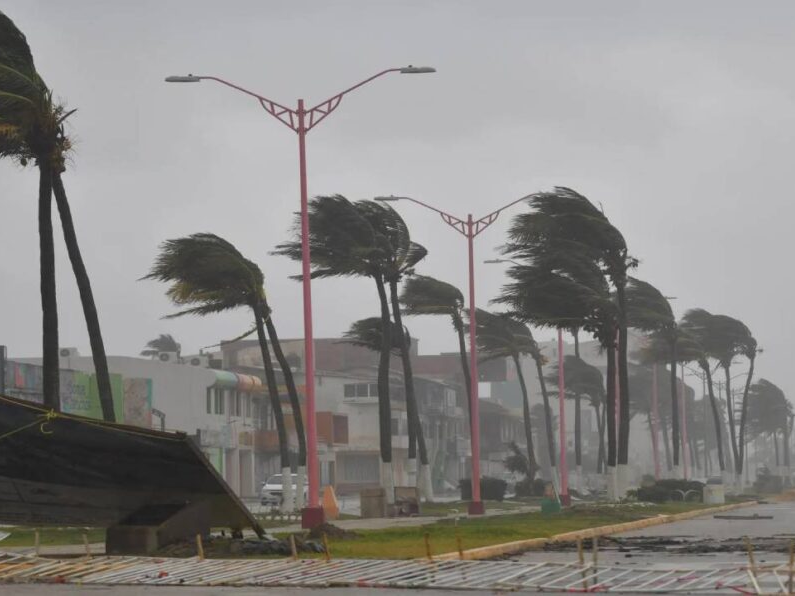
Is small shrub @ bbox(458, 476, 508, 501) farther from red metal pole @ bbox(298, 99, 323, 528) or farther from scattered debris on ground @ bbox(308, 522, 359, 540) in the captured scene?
scattered debris on ground @ bbox(308, 522, 359, 540)

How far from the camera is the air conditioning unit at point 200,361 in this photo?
9350 cm

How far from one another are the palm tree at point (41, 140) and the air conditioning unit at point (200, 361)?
53.5 m

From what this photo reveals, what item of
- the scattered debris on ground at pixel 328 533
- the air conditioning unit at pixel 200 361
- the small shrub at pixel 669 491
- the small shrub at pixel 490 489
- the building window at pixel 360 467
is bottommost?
the scattered debris on ground at pixel 328 533

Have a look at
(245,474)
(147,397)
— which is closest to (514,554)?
(147,397)

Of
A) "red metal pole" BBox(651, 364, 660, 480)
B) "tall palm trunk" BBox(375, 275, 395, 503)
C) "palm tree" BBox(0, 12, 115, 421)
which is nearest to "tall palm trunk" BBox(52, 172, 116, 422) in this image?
"palm tree" BBox(0, 12, 115, 421)

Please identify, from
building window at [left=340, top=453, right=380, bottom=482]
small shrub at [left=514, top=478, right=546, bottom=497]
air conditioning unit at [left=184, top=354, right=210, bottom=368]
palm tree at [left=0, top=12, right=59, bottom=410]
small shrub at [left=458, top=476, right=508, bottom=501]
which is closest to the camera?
palm tree at [left=0, top=12, right=59, bottom=410]

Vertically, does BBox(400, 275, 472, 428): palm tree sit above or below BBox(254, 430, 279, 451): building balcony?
above

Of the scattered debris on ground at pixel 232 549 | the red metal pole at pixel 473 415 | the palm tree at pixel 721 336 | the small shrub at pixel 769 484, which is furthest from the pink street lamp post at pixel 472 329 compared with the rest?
the small shrub at pixel 769 484

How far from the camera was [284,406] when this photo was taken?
10619 cm

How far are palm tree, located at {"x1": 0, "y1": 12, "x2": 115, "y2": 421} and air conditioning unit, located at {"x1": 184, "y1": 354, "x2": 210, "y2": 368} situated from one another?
53513 millimetres

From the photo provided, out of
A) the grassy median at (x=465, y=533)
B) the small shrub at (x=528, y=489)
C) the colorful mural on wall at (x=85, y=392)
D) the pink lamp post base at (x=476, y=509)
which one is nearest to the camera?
the grassy median at (x=465, y=533)

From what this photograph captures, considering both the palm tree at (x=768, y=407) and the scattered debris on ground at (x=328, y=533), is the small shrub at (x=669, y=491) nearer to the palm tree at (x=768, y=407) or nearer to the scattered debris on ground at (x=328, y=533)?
the scattered debris on ground at (x=328, y=533)

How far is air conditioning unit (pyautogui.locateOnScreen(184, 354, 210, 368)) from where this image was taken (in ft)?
307

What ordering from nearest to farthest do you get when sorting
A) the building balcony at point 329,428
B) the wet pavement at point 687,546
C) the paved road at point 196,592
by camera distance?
the paved road at point 196,592
the wet pavement at point 687,546
the building balcony at point 329,428
